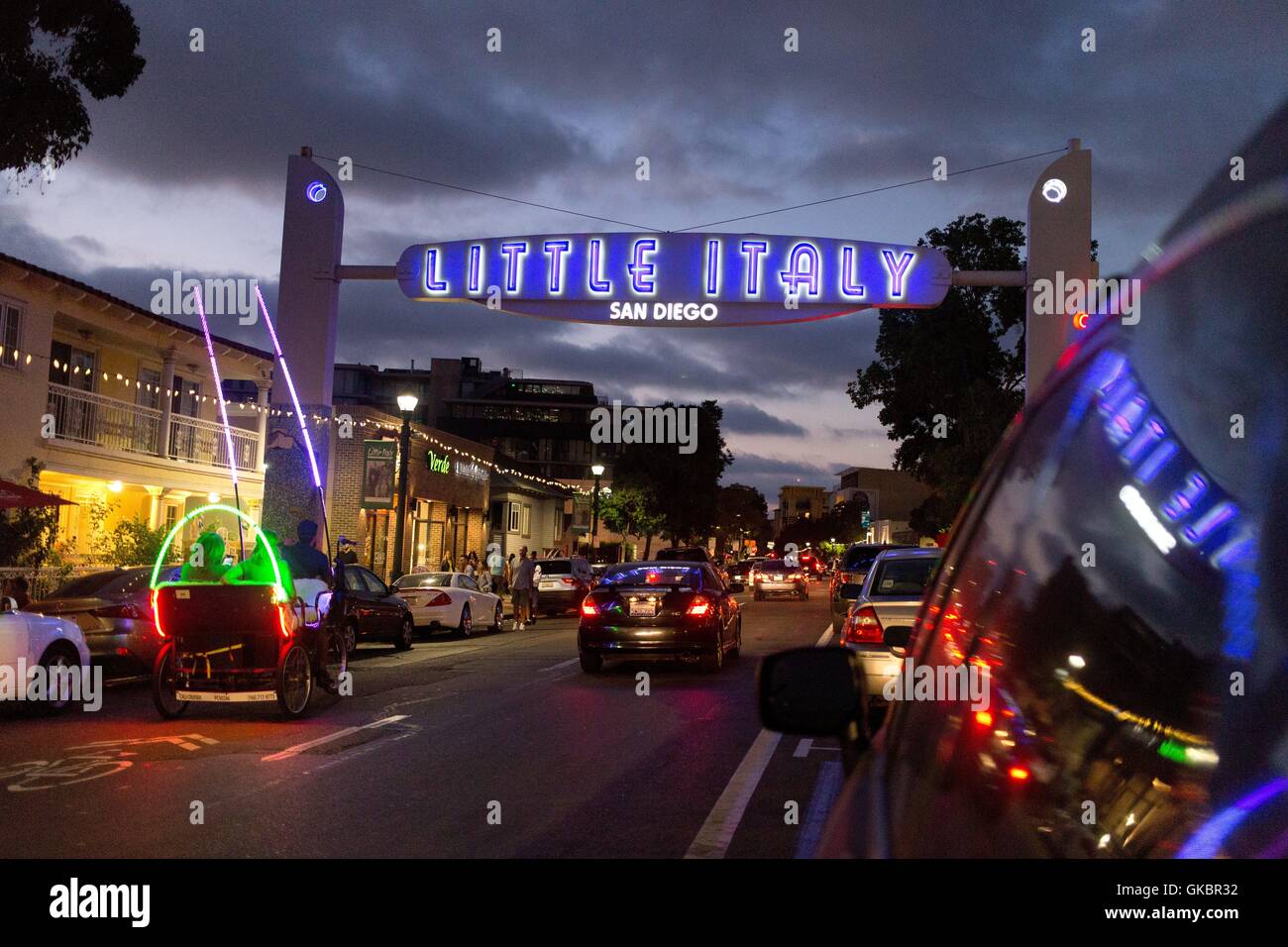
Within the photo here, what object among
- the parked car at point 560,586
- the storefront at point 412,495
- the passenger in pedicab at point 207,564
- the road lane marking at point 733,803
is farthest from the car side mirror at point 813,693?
the parked car at point 560,586

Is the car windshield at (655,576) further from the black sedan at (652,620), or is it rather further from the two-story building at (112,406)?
the two-story building at (112,406)

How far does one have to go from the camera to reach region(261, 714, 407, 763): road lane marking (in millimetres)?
9004

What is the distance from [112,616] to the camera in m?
13.8

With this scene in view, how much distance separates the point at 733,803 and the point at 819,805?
53 centimetres

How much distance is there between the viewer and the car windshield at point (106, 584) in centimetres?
1424

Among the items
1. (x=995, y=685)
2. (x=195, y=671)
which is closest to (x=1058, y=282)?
(x=195, y=671)

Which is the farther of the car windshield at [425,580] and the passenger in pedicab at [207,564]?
the car windshield at [425,580]

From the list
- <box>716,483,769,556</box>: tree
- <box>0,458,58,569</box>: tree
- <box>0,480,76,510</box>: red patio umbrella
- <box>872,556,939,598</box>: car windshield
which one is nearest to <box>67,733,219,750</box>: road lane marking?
<box>872,556,939,598</box>: car windshield

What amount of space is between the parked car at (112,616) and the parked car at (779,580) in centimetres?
2909

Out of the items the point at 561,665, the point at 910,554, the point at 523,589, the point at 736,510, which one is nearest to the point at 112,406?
the point at 523,589

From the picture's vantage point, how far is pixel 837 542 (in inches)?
5792

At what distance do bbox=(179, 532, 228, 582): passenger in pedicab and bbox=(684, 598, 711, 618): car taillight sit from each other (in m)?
6.15
